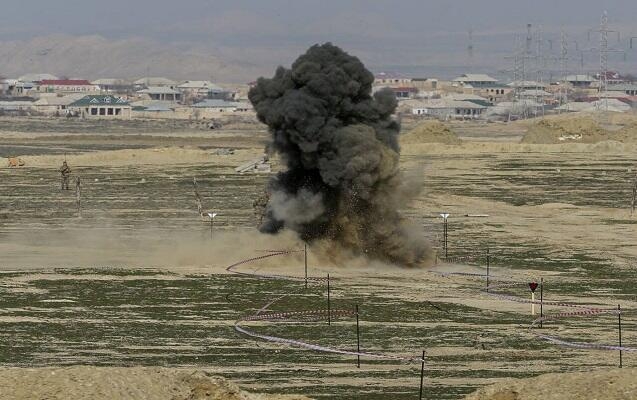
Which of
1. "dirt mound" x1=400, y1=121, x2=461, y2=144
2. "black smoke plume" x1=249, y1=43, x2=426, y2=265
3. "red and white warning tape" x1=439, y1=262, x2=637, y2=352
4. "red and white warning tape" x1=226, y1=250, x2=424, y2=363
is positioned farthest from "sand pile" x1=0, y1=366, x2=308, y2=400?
"dirt mound" x1=400, y1=121, x2=461, y2=144

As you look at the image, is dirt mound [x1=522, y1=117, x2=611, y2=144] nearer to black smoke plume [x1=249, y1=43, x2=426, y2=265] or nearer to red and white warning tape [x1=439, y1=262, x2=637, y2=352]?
black smoke plume [x1=249, y1=43, x2=426, y2=265]

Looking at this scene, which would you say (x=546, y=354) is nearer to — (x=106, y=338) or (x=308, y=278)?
(x=106, y=338)

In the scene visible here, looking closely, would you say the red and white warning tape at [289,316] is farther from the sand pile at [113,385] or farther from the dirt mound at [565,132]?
the dirt mound at [565,132]

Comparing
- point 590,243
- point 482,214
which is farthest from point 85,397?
point 482,214

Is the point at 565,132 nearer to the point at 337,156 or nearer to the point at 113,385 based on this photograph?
the point at 337,156

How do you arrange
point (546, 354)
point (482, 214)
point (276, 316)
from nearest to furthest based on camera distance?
1. point (546, 354)
2. point (276, 316)
3. point (482, 214)

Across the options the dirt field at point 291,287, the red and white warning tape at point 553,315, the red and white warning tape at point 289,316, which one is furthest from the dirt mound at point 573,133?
the red and white warning tape at point 553,315
